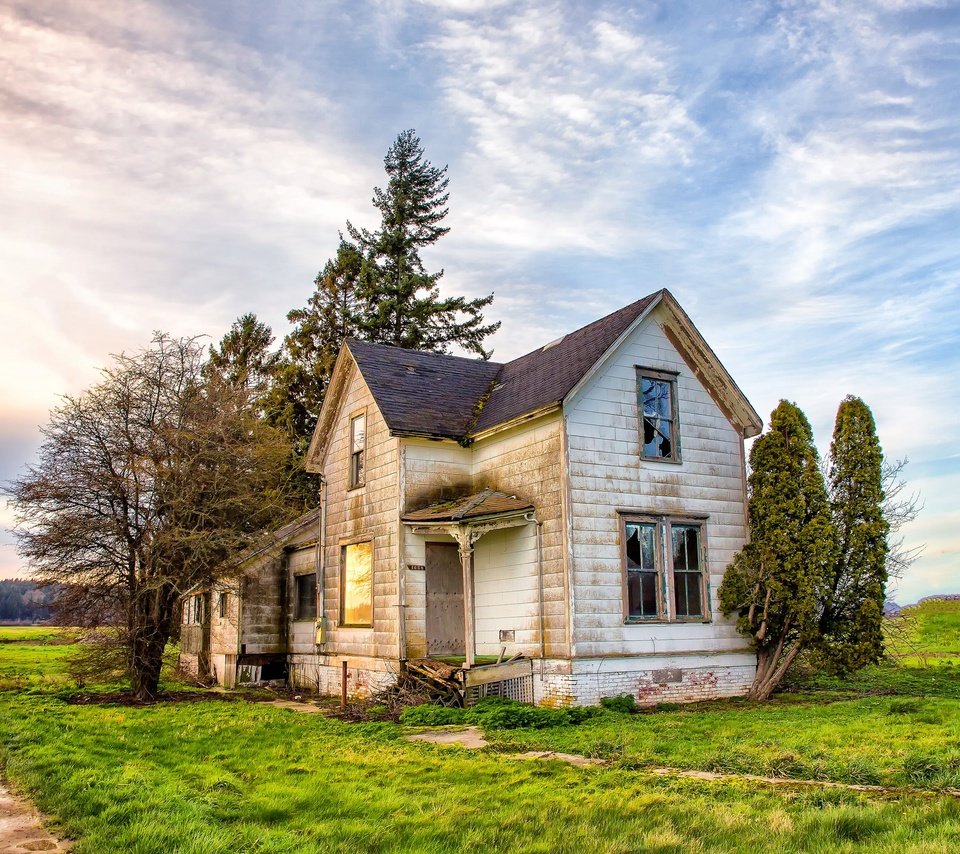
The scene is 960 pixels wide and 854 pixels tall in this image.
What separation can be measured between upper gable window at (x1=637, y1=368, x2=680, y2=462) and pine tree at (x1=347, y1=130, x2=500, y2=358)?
2286cm

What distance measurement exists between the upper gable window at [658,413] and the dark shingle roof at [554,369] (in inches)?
43.9

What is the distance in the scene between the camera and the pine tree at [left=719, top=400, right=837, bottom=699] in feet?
51.9

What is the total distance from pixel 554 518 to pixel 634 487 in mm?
1844

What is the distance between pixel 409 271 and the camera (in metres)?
41.1

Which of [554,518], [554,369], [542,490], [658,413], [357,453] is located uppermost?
[554,369]

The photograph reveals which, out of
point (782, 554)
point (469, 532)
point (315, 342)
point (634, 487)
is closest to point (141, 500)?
point (469, 532)

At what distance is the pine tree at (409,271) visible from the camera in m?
39.4

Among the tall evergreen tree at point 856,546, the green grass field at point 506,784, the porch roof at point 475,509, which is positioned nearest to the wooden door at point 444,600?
the porch roof at point 475,509

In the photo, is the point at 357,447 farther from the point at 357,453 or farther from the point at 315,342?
the point at 315,342

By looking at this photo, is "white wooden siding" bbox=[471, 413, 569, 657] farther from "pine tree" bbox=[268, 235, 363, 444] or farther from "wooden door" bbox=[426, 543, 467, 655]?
"pine tree" bbox=[268, 235, 363, 444]

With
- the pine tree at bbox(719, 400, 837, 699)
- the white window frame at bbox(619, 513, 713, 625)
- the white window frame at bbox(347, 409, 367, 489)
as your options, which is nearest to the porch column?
the white window frame at bbox(619, 513, 713, 625)

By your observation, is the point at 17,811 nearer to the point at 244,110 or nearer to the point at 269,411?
the point at 244,110

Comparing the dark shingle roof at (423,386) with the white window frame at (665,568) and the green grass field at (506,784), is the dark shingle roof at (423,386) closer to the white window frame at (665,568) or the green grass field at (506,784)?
the white window frame at (665,568)

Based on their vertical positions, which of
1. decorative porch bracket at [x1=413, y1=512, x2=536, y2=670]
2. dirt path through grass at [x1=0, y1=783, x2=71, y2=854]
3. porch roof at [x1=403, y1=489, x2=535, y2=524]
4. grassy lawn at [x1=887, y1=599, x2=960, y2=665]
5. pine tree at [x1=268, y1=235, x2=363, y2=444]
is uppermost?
pine tree at [x1=268, y1=235, x2=363, y2=444]
